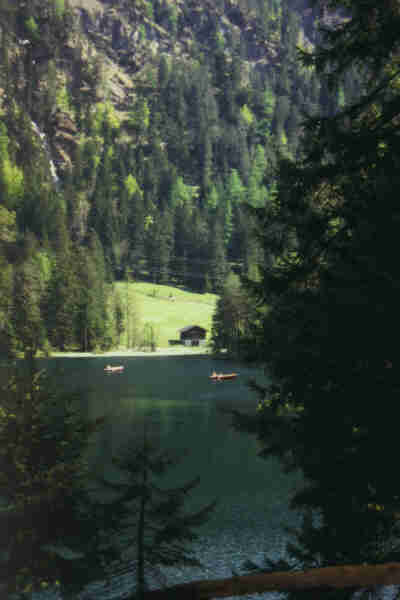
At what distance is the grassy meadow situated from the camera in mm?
Answer: 113688

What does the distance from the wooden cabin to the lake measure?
48.4 meters

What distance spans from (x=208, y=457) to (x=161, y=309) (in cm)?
9594

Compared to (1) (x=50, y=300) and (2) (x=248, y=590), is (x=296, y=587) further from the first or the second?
(1) (x=50, y=300)

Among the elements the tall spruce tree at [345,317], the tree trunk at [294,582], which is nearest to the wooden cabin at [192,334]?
the tall spruce tree at [345,317]

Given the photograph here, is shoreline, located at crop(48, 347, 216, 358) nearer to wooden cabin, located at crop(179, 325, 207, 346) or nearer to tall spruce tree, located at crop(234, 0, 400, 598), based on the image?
wooden cabin, located at crop(179, 325, 207, 346)

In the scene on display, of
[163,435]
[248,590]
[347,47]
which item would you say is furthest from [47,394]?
[163,435]

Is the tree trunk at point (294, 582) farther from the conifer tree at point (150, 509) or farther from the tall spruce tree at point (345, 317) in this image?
the conifer tree at point (150, 509)

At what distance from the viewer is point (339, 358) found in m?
7.32

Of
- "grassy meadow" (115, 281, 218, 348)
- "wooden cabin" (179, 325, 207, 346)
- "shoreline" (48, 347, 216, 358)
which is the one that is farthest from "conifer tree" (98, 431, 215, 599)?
"wooden cabin" (179, 325, 207, 346)

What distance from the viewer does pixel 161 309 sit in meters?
125

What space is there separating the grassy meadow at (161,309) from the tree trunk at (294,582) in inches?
4247

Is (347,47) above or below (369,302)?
above

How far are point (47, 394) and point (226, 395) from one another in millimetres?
41066

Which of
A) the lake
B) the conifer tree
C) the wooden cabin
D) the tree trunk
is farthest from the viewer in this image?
the wooden cabin
